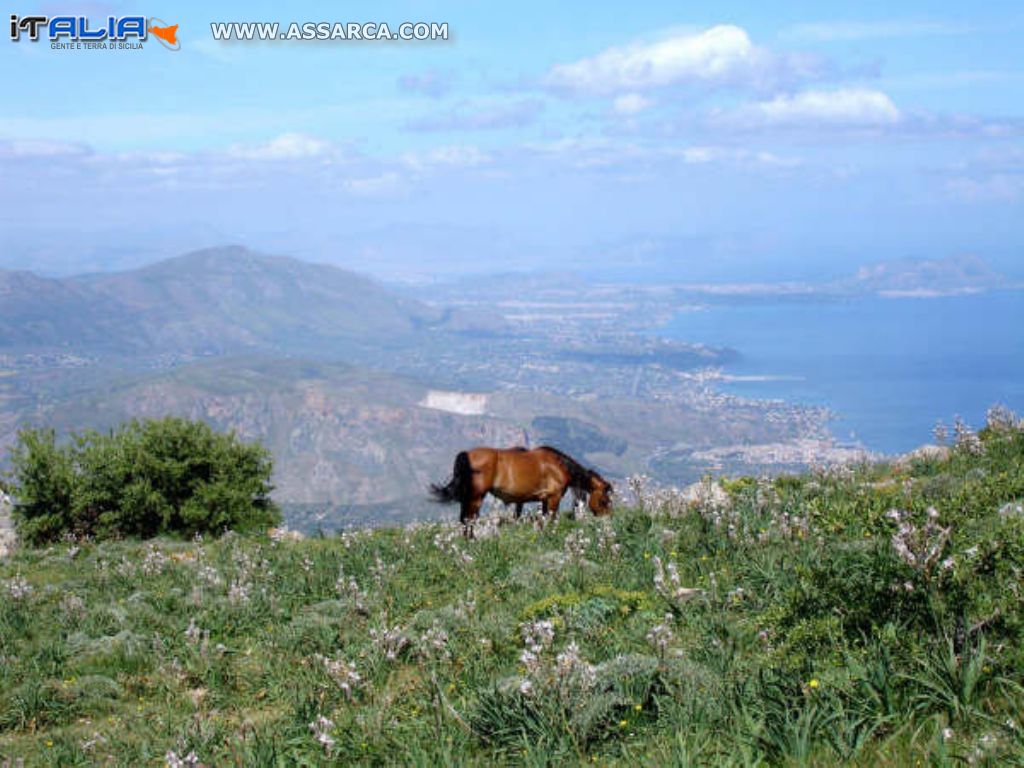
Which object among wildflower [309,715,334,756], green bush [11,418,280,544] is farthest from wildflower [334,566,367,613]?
green bush [11,418,280,544]

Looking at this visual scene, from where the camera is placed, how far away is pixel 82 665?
10367 mm

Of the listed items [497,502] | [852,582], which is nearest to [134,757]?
[852,582]

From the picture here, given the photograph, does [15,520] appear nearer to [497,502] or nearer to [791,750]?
[497,502]

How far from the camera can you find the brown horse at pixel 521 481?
18797mm

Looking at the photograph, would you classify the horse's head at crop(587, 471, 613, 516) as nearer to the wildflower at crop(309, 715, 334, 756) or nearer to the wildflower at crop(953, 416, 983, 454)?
the wildflower at crop(953, 416, 983, 454)

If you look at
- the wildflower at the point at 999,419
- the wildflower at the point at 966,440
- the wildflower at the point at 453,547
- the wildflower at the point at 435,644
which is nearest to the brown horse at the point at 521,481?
the wildflower at the point at 453,547

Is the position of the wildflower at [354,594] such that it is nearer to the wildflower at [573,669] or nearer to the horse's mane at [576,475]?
the wildflower at [573,669]

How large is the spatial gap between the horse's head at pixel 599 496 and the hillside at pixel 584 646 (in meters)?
3.55

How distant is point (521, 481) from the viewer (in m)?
18.8

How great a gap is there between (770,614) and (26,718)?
7.06 metres

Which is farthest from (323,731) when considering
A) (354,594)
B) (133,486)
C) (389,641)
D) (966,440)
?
(133,486)

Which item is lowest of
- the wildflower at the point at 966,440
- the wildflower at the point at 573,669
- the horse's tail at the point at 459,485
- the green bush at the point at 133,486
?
the green bush at the point at 133,486

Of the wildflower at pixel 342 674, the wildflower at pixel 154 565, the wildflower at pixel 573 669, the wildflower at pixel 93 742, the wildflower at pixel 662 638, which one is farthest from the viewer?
the wildflower at pixel 154 565

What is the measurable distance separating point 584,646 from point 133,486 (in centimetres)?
1844
